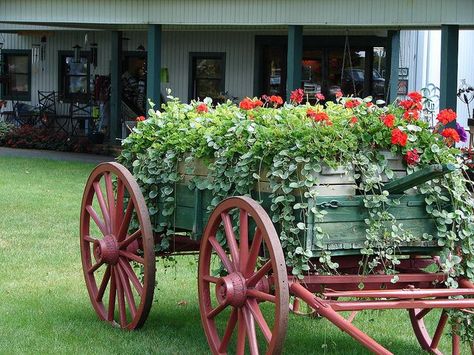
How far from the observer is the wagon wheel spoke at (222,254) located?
5.39 meters

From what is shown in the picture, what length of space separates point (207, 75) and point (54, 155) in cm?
392

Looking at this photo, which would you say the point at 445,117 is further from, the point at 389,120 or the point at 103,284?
the point at 103,284

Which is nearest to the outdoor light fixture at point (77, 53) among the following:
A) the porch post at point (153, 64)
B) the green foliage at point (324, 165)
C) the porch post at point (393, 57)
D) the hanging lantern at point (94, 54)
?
the hanging lantern at point (94, 54)

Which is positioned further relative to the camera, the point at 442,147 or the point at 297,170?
the point at 442,147

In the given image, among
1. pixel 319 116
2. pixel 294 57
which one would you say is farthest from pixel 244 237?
pixel 294 57

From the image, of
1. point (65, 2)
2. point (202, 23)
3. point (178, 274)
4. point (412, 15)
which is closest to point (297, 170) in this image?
point (178, 274)

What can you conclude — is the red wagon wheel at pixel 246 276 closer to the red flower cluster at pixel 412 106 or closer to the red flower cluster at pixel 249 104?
the red flower cluster at pixel 249 104

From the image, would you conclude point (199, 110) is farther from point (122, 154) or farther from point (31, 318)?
point (31, 318)

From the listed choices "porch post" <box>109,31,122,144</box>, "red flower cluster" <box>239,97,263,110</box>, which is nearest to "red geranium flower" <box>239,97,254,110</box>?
"red flower cluster" <box>239,97,263,110</box>

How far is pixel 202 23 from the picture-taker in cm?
1595

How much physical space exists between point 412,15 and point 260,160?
912 cm

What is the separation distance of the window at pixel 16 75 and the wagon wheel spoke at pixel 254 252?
2077 centimetres

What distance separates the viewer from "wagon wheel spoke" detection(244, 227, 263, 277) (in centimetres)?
504

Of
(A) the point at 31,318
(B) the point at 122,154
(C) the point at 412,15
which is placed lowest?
(A) the point at 31,318
